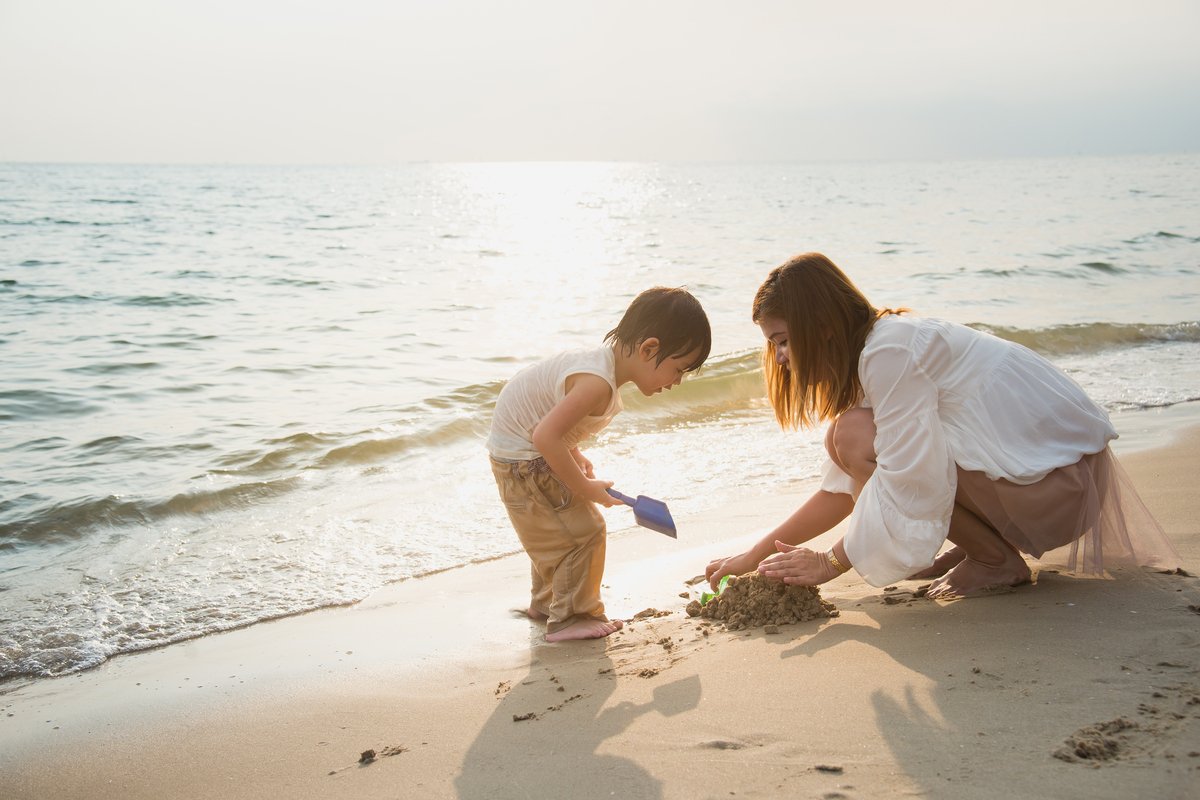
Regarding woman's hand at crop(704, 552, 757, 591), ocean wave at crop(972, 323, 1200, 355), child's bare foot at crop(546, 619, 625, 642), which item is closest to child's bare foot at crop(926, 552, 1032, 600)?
woman's hand at crop(704, 552, 757, 591)

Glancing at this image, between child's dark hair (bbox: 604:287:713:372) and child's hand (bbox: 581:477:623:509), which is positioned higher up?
child's dark hair (bbox: 604:287:713:372)

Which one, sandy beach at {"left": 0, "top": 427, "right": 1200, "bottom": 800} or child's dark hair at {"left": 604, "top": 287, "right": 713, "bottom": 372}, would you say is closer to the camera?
sandy beach at {"left": 0, "top": 427, "right": 1200, "bottom": 800}

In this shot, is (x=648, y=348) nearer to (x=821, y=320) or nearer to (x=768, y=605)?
(x=821, y=320)

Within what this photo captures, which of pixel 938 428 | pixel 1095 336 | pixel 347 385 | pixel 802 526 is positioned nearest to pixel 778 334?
pixel 938 428

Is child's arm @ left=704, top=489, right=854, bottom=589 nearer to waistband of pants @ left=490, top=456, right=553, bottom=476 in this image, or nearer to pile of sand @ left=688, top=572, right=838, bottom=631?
pile of sand @ left=688, top=572, right=838, bottom=631

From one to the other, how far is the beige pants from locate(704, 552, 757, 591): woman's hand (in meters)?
0.37

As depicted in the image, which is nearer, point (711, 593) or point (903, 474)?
point (903, 474)

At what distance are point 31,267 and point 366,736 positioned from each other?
47.7 ft

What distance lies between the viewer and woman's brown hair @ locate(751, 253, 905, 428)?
256 centimetres

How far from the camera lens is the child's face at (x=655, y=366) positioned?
2.95m

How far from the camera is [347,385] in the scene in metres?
7.39

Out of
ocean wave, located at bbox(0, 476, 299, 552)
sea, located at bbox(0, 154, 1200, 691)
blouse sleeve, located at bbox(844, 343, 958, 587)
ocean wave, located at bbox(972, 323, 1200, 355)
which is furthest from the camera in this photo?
ocean wave, located at bbox(972, 323, 1200, 355)

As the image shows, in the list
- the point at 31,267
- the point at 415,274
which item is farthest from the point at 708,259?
the point at 31,267

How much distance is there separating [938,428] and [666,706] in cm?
102
